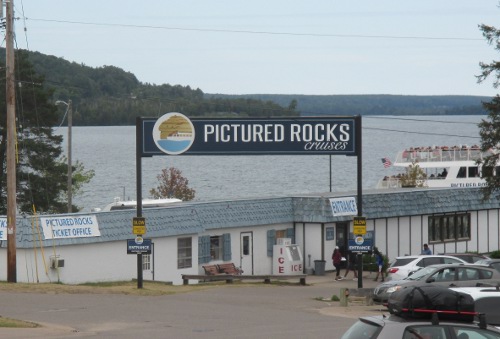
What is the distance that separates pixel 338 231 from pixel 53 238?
1411 cm

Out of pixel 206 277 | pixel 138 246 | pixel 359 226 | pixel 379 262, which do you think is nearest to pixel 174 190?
pixel 379 262

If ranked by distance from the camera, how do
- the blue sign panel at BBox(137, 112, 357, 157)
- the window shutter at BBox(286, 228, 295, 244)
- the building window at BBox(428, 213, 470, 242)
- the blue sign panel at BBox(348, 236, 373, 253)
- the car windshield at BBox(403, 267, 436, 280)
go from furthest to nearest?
the building window at BBox(428, 213, 470, 242) < the window shutter at BBox(286, 228, 295, 244) < the blue sign panel at BBox(137, 112, 357, 157) < the blue sign panel at BBox(348, 236, 373, 253) < the car windshield at BBox(403, 267, 436, 280)

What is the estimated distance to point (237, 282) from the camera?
36531 millimetres

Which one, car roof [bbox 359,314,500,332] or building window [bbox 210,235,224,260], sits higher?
car roof [bbox 359,314,500,332]

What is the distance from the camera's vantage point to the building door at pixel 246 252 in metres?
40.7

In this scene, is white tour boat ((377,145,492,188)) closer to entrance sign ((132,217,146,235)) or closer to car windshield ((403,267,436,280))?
entrance sign ((132,217,146,235))

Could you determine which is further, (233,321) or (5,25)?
(5,25)

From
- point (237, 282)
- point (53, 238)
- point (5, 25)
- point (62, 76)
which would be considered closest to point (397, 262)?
point (237, 282)

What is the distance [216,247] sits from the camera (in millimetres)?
39938

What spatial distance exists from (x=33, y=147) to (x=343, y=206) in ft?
90.7

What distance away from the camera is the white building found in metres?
33.9

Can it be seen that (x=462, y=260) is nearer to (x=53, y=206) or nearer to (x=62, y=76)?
(x=53, y=206)

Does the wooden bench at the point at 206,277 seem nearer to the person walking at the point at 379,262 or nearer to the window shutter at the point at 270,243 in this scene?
the window shutter at the point at 270,243

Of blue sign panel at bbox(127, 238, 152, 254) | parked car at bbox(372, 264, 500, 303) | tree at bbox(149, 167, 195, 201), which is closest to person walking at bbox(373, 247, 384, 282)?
parked car at bbox(372, 264, 500, 303)
